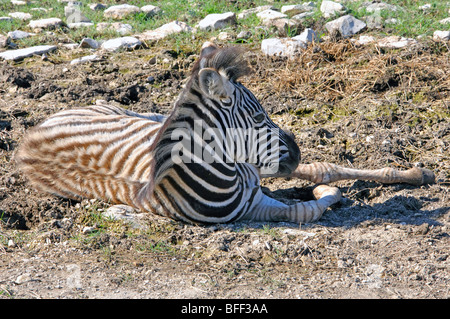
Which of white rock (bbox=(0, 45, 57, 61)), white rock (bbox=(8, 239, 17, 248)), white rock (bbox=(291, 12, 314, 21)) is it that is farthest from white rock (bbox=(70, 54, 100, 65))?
white rock (bbox=(8, 239, 17, 248))

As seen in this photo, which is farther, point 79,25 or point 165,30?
point 79,25

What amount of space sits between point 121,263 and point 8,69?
5364mm

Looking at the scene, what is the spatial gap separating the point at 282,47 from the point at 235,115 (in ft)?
12.5

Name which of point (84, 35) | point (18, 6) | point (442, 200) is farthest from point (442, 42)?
point (18, 6)

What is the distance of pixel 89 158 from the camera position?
489cm

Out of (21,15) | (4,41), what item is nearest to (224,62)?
(4,41)

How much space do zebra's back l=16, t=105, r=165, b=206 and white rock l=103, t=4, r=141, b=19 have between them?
622 centimetres

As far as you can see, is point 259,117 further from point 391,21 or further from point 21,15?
point 21,15

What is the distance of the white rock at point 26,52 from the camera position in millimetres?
8867

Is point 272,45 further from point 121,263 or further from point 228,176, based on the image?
point 121,263

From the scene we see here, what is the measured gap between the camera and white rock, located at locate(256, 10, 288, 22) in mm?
9281

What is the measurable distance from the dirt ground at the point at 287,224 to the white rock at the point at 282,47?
20cm

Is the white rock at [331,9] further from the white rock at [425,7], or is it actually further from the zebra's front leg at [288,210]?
the zebra's front leg at [288,210]

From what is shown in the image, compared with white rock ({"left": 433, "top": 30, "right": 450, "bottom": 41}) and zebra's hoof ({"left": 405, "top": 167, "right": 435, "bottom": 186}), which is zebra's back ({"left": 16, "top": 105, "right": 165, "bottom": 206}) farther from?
white rock ({"left": 433, "top": 30, "right": 450, "bottom": 41})
